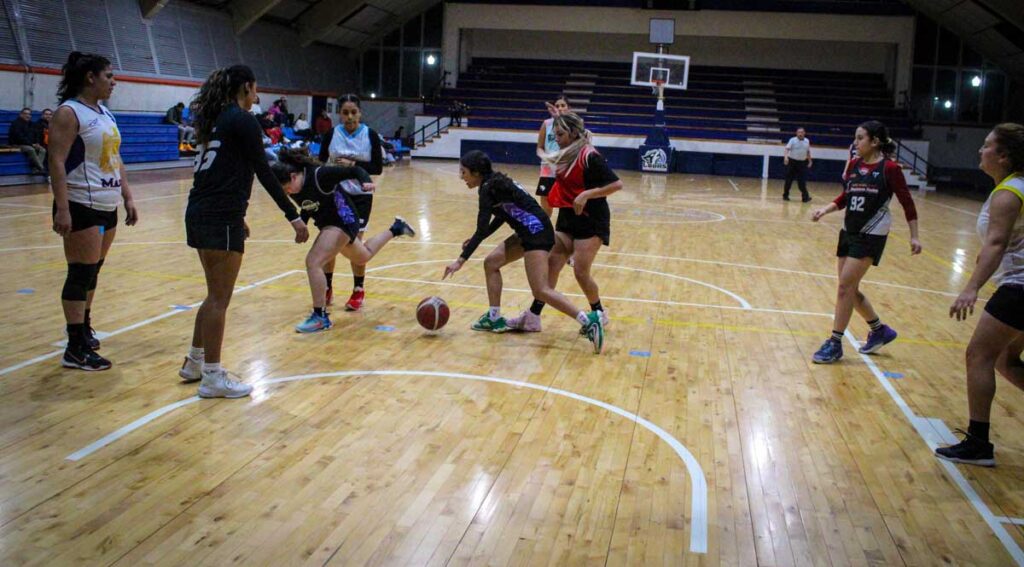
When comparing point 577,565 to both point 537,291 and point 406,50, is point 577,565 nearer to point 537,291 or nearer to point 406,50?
point 537,291

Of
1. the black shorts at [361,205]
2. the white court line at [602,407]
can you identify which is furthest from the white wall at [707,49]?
the white court line at [602,407]

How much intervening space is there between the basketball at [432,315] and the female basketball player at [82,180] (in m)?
2.22

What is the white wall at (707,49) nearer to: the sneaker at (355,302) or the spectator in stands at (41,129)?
the spectator in stands at (41,129)

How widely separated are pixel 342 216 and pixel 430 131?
2688 cm

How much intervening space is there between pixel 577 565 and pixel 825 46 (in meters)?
35.5

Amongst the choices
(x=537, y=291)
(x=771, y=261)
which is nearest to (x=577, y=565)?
(x=537, y=291)

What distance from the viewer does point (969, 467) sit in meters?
4.49

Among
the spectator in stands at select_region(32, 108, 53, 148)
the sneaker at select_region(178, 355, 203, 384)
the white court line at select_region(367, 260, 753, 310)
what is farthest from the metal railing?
the sneaker at select_region(178, 355, 203, 384)

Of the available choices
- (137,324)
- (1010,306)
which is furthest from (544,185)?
(1010,306)

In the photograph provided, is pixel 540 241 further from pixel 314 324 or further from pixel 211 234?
pixel 211 234

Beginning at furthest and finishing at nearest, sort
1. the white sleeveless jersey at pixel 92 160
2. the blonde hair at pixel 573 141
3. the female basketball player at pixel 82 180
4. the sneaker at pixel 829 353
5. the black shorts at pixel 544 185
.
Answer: the black shorts at pixel 544 185, the blonde hair at pixel 573 141, the sneaker at pixel 829 353, the white sleeveless jersey at pixel 92 160, the female basketball player at pixel 82 180

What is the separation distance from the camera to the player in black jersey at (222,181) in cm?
482

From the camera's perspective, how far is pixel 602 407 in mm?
5230

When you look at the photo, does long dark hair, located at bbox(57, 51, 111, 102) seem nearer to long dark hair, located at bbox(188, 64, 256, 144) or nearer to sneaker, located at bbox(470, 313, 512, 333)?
long dark hair, located at bbox(188, 64, 256, 144)
